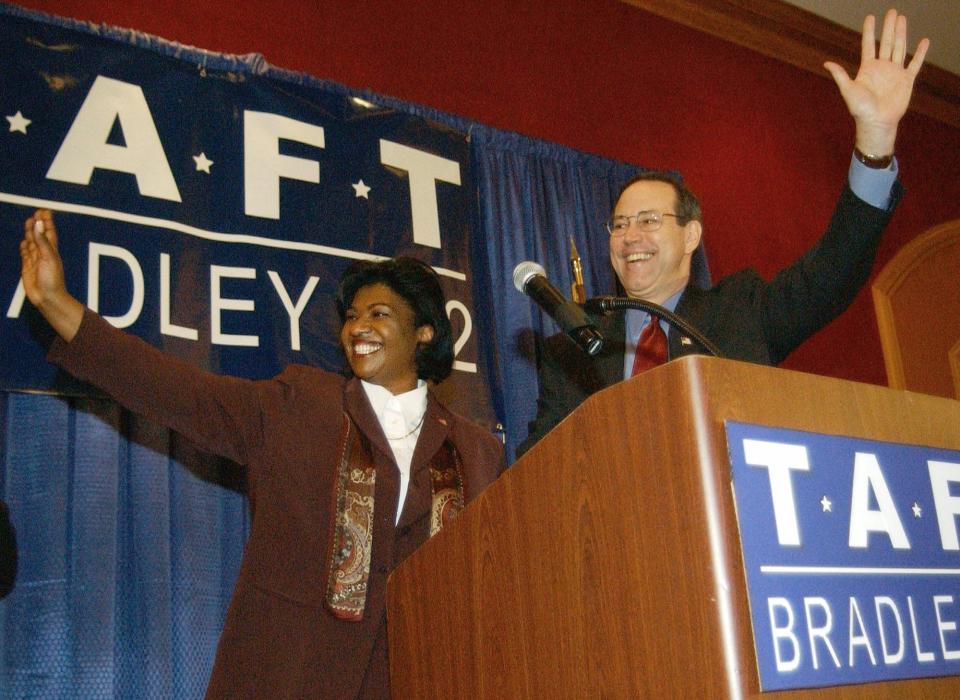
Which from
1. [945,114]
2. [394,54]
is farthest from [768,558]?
[945,114]

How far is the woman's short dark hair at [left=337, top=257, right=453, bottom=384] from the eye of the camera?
2506mm

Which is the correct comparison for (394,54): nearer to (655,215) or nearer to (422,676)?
(655,215)

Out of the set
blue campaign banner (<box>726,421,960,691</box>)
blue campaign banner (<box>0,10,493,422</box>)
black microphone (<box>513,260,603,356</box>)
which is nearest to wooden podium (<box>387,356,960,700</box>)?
blue campaign banner (<box>726,421,960,691</box>)

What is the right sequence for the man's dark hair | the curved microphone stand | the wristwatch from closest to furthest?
the curved microphone stand → the wristwatch → the man's dark hair

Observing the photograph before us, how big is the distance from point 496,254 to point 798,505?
2429 mm

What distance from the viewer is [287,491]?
198 cm

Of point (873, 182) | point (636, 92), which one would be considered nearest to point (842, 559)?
point (873, 182)

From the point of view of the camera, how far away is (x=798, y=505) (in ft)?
3.63

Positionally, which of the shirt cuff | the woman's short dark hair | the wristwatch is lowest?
the shirt cuff

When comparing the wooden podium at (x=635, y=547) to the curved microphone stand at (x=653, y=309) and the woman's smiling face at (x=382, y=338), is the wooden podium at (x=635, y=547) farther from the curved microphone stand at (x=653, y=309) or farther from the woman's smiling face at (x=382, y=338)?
the woman's smiling face at (x=382, y=338)

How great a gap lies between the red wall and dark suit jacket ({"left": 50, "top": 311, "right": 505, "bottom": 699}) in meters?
1.49

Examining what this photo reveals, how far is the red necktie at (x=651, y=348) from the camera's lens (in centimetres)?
207

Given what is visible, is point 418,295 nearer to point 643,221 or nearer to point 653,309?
point 643,221

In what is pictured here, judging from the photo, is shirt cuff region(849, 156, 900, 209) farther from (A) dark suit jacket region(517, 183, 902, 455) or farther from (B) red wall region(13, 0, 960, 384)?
(B) red wall region(13, 0, 960, 384)
